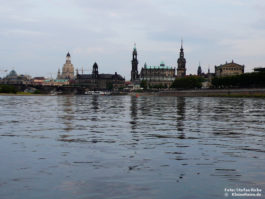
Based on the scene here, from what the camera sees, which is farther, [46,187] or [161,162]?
[161,162]

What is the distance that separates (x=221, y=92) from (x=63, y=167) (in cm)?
16087

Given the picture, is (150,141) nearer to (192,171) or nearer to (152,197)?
(192,171)

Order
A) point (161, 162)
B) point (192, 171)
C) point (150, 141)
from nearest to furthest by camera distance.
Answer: point (192, 171) < point (161, 162) < point (150, 141)

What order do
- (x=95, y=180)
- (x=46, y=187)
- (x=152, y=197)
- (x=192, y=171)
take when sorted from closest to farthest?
(x=152, y=197) < (x=46, y=187) < (x=95, y=180) < (x=192, y=171)

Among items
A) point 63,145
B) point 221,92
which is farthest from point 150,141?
point 221,92

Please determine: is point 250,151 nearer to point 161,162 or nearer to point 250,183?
point 161,162

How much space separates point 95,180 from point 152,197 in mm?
2380

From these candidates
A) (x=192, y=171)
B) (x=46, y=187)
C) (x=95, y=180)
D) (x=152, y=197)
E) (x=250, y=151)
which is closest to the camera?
(x=152, y=197)

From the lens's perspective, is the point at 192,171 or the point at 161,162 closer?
the point at 192,171

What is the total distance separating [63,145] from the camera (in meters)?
19.9

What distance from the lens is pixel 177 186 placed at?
12.1 meters

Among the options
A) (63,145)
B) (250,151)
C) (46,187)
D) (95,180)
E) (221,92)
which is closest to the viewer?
(46,187)

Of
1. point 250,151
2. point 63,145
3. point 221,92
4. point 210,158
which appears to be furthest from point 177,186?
point 221,92

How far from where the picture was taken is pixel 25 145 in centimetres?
1992
